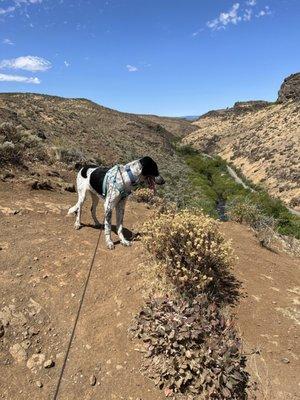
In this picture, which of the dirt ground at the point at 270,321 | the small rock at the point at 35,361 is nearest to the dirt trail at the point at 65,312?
the small rock at the point at 35,361

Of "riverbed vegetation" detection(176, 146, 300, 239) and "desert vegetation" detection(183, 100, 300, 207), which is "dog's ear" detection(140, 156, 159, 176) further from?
"desert vegetation" detection(183, 100, 300, 207)

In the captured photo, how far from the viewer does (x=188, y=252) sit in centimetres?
714

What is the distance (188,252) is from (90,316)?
1.93m

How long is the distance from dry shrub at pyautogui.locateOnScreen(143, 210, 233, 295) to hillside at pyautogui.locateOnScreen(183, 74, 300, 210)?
28.1 metres

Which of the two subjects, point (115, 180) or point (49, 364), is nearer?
point (49, 364)

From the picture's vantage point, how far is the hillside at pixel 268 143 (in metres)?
41.7

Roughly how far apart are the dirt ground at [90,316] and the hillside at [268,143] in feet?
91.5

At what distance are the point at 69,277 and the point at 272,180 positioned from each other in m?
38.6

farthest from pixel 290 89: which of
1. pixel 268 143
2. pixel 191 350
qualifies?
pixel 191 350

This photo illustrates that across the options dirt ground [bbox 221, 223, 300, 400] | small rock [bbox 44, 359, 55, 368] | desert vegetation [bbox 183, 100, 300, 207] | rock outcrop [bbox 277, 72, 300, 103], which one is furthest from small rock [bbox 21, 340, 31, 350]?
rock outcrop [bbox 277, 72, 300, 103]

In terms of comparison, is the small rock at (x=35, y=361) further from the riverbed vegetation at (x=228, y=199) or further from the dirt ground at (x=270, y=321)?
the riverbed vegetation at (x=228, y=199)

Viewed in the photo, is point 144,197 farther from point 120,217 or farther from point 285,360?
point 285,360

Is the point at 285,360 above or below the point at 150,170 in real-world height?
below

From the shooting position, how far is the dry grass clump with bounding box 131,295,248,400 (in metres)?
5.23
